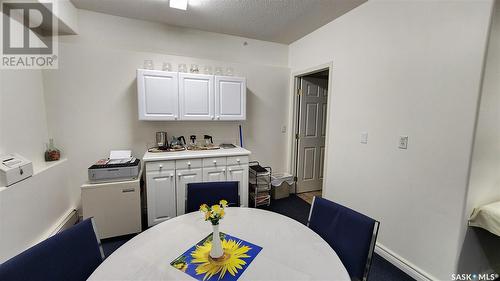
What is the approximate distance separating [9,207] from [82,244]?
1049mm

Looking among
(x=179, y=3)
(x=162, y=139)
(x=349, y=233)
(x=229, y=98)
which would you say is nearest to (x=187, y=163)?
(x=162, y=139)

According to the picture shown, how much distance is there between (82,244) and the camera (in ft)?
3.49

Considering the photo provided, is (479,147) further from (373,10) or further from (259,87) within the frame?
(259,87)

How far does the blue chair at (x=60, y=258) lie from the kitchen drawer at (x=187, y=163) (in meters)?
1.29

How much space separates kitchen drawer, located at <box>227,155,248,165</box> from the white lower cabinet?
0.09 feet

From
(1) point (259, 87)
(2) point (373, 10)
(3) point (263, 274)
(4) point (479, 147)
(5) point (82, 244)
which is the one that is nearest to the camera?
(3) point (263, 274)

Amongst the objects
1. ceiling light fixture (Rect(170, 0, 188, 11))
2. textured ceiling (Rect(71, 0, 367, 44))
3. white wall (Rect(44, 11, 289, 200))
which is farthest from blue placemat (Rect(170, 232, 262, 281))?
textured ceiling (Rect(71, 0, 367, 44))

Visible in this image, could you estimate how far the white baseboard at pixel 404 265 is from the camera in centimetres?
172

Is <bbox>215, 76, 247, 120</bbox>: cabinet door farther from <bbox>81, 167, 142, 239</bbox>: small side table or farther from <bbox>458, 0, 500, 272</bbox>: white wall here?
<bbox>458, 0, 500, 272</bbox>: white wall

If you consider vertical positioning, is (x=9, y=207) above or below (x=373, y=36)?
below

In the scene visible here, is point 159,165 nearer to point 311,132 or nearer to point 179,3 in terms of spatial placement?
point 179,3

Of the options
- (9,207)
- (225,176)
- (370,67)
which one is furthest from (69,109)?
(370,67)

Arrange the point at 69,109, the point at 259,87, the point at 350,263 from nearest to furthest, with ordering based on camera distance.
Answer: the point at 350,263 → the point at 69,109 → the point at 259,87
